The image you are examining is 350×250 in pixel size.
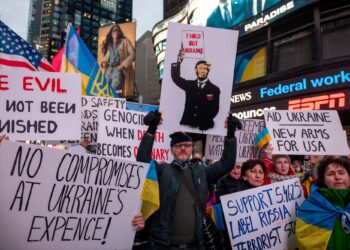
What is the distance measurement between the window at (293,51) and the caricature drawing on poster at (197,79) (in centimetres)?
974

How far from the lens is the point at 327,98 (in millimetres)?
11828

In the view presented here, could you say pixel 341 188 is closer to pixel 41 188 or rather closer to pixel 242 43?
pixel 41 188

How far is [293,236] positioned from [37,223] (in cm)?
258

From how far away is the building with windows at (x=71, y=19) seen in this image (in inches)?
5507

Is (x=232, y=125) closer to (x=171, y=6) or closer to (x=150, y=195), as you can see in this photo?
(x=150, y=195)

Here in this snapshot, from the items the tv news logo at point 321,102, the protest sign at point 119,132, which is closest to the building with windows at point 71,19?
the tv news logo at point 321,102

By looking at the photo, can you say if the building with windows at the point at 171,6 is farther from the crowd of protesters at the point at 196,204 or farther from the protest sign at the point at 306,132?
the crowd of protesters at the point at 196,204

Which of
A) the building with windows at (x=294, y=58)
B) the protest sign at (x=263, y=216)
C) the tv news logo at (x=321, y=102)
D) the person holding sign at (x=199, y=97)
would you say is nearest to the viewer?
the protest sign at (x=263, y=216)

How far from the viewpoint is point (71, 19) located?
14188 centimetres

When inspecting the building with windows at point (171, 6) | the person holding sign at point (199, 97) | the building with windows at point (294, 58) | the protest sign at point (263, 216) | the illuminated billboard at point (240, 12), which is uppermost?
the building with windows at point (171, 6)

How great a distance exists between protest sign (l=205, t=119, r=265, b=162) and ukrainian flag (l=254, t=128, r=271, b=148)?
168 mm

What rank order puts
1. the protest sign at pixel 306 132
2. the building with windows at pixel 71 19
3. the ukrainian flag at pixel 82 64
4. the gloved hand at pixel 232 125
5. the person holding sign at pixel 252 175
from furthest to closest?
the building with windows at pixel 71 19 < the ukrainian flag at pixel 82 64 < the protest sign at pixel 306 132 < the person holding sign at pixel 252 175 < the gloved hand at pixel 232 125

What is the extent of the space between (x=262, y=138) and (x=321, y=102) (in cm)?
690

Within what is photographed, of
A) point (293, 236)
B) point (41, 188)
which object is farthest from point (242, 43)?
point (41, 188)
